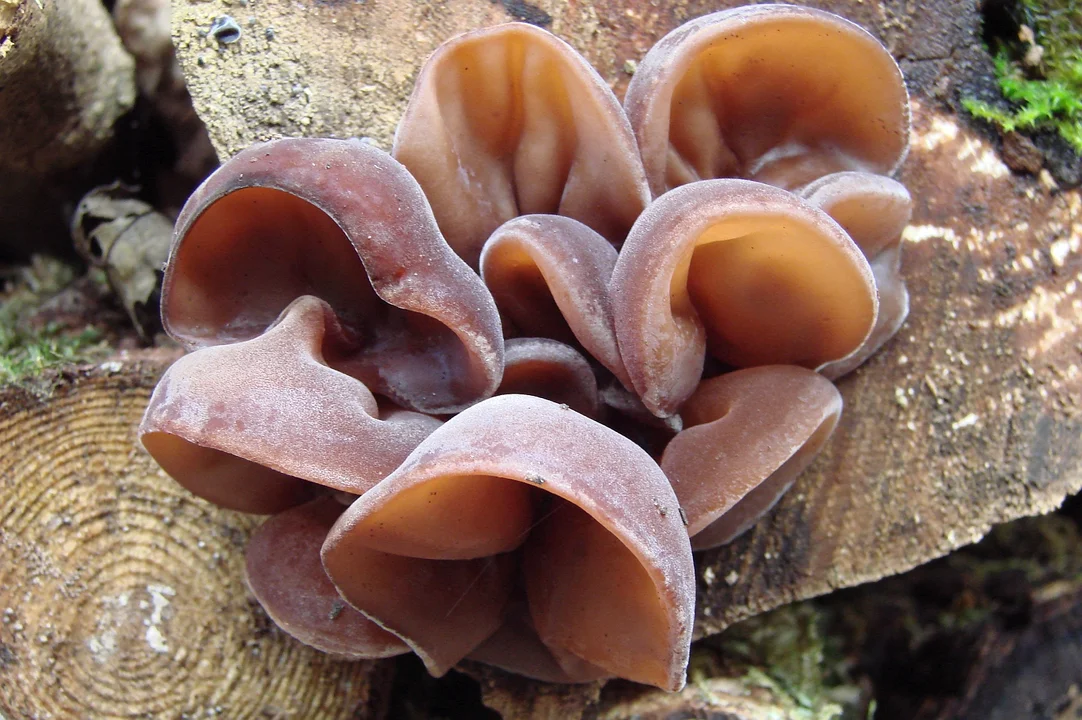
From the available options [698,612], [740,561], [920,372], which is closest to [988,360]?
[920,372]

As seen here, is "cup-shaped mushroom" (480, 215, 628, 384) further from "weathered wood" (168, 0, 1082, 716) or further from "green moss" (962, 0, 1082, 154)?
"green moss" (962, 0, 1082, 154)

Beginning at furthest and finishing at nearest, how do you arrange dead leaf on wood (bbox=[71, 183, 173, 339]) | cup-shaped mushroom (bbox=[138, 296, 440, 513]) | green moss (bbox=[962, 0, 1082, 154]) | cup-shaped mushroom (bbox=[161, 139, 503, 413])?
dead leaf on wood (bbox=[71, 183, 173, 339]) → green moss (bbox=[962, 0, 1082, 154]) → cup-shaped mushroom (bbox=[161, 139, 503, 413]) → cup-shaped mushroom (bbox=[138, 296, 440, 513])

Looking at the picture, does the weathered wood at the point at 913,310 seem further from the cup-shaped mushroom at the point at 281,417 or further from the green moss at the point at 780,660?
the cup-shaped mushroom at the point at 281,417

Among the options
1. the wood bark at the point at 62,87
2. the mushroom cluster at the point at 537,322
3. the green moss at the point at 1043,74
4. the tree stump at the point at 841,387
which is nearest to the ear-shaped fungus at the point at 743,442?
the mushroom cluster at the point at 537,322

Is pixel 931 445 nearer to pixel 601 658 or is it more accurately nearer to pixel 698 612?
pixel 698 612

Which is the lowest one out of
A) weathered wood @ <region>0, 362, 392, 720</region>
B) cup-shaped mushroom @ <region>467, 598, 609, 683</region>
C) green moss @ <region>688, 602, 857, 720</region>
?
green moss @ <region>688, 602, 857, 720</region>

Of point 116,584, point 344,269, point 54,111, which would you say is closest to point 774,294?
point 344,269

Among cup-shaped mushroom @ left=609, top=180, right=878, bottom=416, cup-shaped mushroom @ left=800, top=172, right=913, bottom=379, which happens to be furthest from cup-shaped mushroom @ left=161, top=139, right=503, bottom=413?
cup-shaped mushroom @ left=800, top=172, right=913, bottom=379

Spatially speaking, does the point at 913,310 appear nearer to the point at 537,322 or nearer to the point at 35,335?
the point at 537,322
